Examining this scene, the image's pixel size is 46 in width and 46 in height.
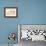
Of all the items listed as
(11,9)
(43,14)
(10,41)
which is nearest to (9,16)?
(11,9)

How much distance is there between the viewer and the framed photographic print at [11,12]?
500 cm

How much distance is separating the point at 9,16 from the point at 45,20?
1.37 meters

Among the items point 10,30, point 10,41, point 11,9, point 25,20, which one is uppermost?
point 11,9

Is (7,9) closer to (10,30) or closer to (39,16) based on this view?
(10,30)

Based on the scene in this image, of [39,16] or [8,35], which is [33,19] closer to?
[39,16]

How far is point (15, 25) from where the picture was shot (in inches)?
197

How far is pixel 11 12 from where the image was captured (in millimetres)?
5012

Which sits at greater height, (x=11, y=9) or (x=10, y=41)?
(x=11, y=9)

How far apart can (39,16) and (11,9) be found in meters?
1.09

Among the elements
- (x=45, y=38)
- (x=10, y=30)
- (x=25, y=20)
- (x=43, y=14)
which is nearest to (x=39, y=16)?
(x=43, y=14)

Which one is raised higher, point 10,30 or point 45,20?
point 45,20

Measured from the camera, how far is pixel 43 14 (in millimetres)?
5023

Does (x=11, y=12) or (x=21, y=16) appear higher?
(x=11, y=12)

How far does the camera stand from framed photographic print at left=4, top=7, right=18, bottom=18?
500cm
